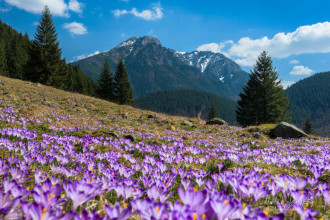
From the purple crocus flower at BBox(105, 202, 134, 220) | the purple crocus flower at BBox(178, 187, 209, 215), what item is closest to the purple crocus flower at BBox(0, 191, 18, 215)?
the purple crocus flower at BBox(105, 202, 134, 220)

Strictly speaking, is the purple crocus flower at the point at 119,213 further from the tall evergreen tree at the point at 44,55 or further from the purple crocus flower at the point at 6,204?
the tall evergreen tree at the point at 44,55

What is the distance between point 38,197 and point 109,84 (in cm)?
6081

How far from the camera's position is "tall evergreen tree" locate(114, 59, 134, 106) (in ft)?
183

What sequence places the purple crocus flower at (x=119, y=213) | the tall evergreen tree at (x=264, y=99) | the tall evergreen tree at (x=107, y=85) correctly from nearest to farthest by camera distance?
1. the purple crocus flower at (x=119, y=213)
2. the tall evergreen tree at (x=264, y=99)
3. the tall evergreen tree at (x=107, y=85)

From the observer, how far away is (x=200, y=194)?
1.22 meters

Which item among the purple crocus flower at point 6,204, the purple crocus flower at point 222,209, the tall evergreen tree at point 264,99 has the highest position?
the tall evergreen tree at point 264,99

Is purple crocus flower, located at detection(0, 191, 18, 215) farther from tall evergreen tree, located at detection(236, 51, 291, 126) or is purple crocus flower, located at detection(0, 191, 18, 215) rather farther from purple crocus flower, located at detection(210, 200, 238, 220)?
tall evergreen tree, located at detection(236, 51, 291, 126)

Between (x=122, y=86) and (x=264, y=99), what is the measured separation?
3422 centimetres

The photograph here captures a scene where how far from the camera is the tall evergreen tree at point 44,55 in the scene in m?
41.7

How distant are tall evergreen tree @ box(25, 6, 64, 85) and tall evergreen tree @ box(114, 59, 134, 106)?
580 inches

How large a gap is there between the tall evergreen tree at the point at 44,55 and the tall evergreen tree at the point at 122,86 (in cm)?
1473

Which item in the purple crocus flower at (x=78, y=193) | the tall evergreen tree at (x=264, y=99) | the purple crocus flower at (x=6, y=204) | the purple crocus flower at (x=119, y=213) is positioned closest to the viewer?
the purple crocus flower at (x=119, y=213)

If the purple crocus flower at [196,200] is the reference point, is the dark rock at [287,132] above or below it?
above

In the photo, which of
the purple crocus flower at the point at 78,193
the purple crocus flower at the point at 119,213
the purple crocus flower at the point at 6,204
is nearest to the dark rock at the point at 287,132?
the purple crocus flower at the point at 78,193
